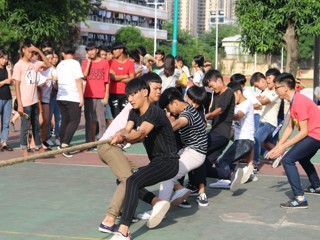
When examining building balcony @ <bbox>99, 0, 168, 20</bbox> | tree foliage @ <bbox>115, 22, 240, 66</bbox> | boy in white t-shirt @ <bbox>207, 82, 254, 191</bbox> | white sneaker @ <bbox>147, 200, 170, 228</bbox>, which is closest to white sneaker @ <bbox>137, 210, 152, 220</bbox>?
white sneaker @ <bbox>147, 200, 170, 228</bbox>

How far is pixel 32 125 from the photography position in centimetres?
1055

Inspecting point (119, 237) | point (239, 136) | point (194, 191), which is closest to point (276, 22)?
point (239, 136)

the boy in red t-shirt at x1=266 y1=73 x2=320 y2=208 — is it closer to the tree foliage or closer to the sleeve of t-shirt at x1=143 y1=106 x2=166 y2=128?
the sleeve of t-shirt at x1=143 y1=106 x2=166 y2=128

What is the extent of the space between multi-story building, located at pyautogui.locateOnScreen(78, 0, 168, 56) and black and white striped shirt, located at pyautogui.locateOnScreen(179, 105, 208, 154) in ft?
220

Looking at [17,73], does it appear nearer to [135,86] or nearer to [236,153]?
[236,153]

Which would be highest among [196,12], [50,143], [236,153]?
[196,12]

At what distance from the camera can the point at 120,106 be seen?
39.0 feet

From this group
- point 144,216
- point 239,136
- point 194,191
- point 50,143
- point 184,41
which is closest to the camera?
point 144,216

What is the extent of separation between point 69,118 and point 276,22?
698 centimetres

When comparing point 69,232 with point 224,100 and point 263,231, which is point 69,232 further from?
point 224,100

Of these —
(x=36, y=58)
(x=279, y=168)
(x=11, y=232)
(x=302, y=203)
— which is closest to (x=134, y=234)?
(x=11, y=232)

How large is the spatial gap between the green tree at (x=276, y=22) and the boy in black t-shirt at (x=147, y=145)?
10.5 meters

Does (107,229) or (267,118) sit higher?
(267,118)

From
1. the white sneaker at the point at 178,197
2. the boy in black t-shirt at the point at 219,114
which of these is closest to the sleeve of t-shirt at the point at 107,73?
the boy in black t-shirt at the point at 219,114
